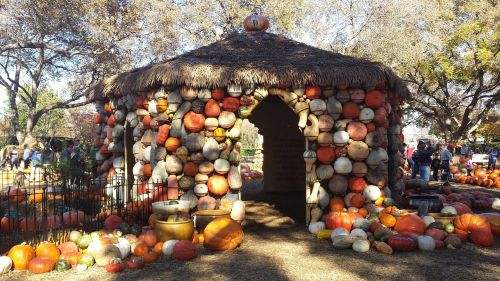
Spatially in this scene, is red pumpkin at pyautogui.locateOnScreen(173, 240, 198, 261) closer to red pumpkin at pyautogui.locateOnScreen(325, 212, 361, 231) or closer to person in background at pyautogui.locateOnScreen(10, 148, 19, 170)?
red pumpkin at pyautogui.locateOnScreen(325, 212, 361, 231)

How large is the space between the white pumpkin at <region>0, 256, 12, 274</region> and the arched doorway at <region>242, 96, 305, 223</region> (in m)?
7.91

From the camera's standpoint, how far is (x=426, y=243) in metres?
6.87

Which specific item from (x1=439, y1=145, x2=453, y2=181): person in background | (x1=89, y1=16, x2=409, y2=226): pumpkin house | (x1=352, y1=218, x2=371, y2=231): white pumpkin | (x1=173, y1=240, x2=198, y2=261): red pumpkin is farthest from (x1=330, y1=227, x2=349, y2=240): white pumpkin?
(x1=439, y1=145, x2=453, y2=181): person in background

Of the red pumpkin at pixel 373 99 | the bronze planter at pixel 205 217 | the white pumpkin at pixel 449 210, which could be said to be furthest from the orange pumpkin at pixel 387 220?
the bronze planter at pixel 205 217

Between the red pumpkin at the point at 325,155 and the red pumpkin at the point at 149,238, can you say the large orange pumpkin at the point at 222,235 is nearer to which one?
the red pumpkin at the point at 149,238

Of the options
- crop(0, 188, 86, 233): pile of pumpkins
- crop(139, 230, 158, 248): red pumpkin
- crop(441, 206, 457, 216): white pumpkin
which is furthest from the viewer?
crop(441, 206, 457, 216): white pumpkin

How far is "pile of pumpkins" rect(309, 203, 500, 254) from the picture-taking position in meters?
6.88

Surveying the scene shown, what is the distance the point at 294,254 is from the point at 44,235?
3989 mm

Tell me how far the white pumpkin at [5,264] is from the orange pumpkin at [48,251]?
1.23 feet

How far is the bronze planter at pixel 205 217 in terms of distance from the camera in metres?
7.60

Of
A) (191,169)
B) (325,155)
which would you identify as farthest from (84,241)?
(325,155)

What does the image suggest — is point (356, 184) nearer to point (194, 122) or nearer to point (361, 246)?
point (361, 246)

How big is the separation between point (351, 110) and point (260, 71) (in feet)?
6.19

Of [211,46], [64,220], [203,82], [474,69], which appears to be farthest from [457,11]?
[64,220]
